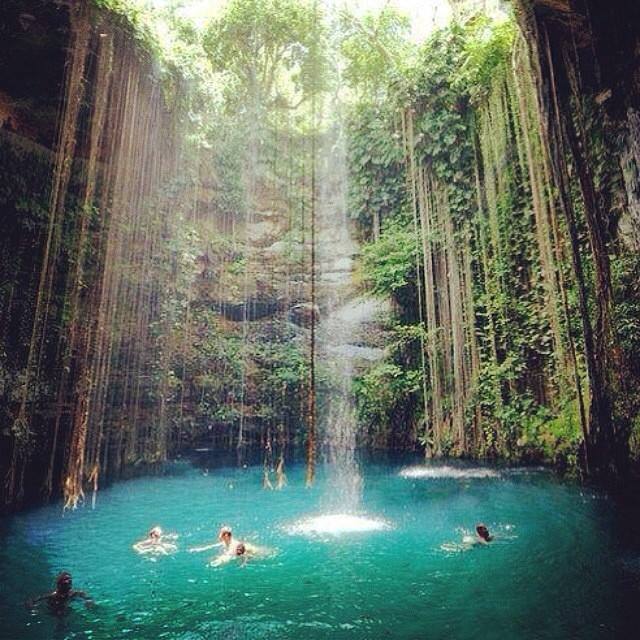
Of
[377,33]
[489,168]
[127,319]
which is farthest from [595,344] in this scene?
[377,33]

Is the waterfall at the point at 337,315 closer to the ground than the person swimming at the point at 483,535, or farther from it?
farther from it

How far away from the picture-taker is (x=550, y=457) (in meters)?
7.71

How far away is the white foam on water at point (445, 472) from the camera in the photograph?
27.2 feet

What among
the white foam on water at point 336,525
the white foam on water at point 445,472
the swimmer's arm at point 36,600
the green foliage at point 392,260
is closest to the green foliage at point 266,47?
the green foliage at point 392,260

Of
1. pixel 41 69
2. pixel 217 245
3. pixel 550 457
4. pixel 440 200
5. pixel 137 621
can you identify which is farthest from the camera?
pixel 217 245

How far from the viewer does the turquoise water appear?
375cm

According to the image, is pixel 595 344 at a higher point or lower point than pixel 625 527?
higher

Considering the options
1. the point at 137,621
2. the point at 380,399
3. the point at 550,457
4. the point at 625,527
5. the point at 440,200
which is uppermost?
the point at 440,200

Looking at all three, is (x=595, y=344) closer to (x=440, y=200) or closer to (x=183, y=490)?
(x=440, y=200)

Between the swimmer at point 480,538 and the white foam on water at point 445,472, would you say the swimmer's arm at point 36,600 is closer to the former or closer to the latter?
the swimmer at point 480,538

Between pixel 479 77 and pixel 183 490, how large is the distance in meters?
9.37

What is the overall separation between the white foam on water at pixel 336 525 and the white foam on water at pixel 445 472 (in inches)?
100.0

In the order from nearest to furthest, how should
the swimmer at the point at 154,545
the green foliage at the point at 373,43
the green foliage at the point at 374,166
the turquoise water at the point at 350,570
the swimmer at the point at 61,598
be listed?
the turquoise water at the point at 350,570 → the swimmer at the point at 61,598 → the swimmer at the point at 154,545 → the green foliage at the point at 374,166 → the green foliage at the point at 373,43

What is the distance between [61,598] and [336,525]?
332 centimetres
